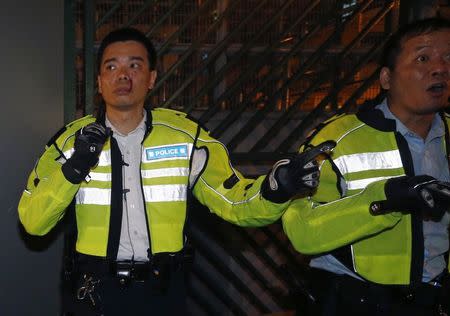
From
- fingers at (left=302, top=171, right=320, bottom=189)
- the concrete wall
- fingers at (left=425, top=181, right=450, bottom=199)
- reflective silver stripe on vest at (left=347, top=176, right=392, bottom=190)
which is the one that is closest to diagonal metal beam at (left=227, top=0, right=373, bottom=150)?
the concrete wall

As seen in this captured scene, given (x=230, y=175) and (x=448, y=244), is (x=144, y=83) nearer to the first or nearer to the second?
(x=230, y=175)

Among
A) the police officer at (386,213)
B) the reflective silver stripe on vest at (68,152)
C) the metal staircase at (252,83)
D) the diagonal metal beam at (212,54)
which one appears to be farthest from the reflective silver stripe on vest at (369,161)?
the diagonal metal beam at (212,54)

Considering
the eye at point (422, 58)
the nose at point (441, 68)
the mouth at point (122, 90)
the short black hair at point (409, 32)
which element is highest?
the short black hair at point (409, 32)

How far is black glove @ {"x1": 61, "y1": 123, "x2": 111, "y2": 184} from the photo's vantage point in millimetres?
2039

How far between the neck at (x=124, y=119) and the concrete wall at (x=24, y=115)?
67cm

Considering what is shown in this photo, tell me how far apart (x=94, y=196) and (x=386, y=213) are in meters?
1.15

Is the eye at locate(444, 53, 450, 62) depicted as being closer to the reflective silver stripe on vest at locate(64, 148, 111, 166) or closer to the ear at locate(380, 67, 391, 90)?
the ear at locate(380, 67, 391, 90)

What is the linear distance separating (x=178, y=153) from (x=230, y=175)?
0.80ft

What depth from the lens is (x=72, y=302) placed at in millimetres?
2332

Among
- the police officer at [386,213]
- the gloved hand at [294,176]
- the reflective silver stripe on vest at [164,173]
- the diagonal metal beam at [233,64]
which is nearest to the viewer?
the gloved hand at [294,176]

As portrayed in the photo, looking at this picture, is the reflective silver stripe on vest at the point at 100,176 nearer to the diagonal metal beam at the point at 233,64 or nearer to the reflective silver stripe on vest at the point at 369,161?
the reflective silver stripe on vest at the point at 369,161

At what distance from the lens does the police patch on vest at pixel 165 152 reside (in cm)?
234

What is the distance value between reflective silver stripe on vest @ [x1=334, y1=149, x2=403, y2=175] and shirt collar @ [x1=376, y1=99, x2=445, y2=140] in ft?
0.46

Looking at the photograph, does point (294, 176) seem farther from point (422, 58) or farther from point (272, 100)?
point (272, 100)
